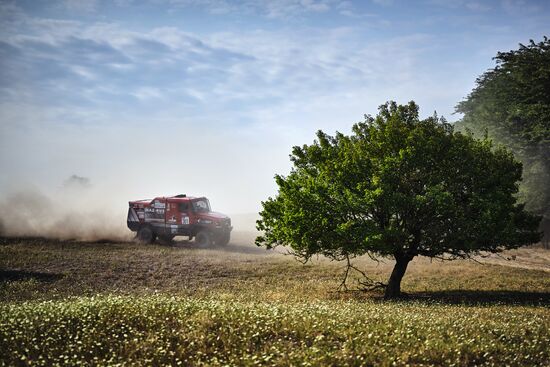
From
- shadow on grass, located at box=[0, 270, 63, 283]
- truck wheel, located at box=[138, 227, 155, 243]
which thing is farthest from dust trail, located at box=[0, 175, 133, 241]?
shadow on grass, located at box=[0, 270, 63, 283]

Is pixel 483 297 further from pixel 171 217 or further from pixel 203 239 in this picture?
pixel 171 217

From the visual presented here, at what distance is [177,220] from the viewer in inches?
1538

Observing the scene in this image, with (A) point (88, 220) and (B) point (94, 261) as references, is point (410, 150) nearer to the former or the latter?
(B) point (94, 261)

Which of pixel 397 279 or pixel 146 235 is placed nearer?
pixel 397 279

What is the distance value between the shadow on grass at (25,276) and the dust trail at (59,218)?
17.7 metres

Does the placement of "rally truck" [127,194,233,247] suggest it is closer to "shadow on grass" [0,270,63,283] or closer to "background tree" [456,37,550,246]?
"shadow on grass" [0,270,63,283]

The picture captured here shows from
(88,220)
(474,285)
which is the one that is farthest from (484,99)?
(88,220)

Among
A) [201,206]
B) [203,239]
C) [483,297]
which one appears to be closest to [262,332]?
[483,297]

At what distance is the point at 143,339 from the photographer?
10.9m

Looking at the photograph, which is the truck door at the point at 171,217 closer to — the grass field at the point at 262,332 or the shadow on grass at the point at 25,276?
the shadow on grass at the point at 25,276

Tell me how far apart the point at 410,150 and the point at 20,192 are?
166ft

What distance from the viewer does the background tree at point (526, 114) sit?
40188 millimetres

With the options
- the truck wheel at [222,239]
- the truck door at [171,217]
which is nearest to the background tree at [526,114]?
the truck wheel at [222,239]

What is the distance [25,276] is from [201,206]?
17.6m
